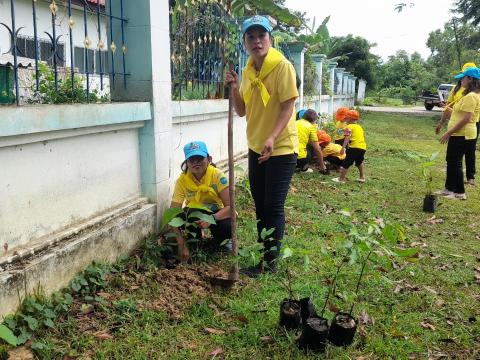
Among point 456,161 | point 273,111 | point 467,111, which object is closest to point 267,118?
point 273,111

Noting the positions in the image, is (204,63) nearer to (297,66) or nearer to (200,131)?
(200,131)

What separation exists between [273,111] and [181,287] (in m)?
1.38

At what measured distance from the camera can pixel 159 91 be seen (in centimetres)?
371

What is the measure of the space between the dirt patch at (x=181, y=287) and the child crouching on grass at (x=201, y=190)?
0.69 ft

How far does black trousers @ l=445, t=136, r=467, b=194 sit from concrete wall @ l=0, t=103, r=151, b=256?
169 inches

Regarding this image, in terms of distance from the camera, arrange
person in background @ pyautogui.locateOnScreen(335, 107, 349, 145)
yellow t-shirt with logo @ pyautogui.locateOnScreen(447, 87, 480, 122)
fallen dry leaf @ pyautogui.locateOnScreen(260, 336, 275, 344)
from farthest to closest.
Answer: person in background @ pyautogui.locateOnScreen(335, 107, 349, 145)
yellow t-shirt with logo @ pyautogui.locateOnScreen(447, 87, 480, 122)
fallen dry leaf @ pyautogui.locateOnScreen(260, 336, 275, 344)

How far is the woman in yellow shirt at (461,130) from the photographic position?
18.6ft

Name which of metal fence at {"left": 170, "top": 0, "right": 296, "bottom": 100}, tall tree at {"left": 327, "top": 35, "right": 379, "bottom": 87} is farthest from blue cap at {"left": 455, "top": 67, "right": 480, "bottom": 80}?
tall tree at {"left": 327, "top": 35, "right": 379, "bottom": 87}

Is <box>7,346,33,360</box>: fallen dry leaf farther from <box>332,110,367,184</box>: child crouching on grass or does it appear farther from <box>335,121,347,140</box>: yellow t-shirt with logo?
<box>335,121,347,140</box>: yellow t-shirt with logo

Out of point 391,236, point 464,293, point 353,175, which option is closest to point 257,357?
point 391,236

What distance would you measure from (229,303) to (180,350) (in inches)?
21.9

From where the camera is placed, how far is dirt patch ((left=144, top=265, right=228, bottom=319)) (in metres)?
2.88

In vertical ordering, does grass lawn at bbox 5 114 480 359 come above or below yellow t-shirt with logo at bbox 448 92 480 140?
below

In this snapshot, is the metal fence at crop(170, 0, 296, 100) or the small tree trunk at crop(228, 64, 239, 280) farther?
the metal fence at crop(170, 0, 296, 100)
